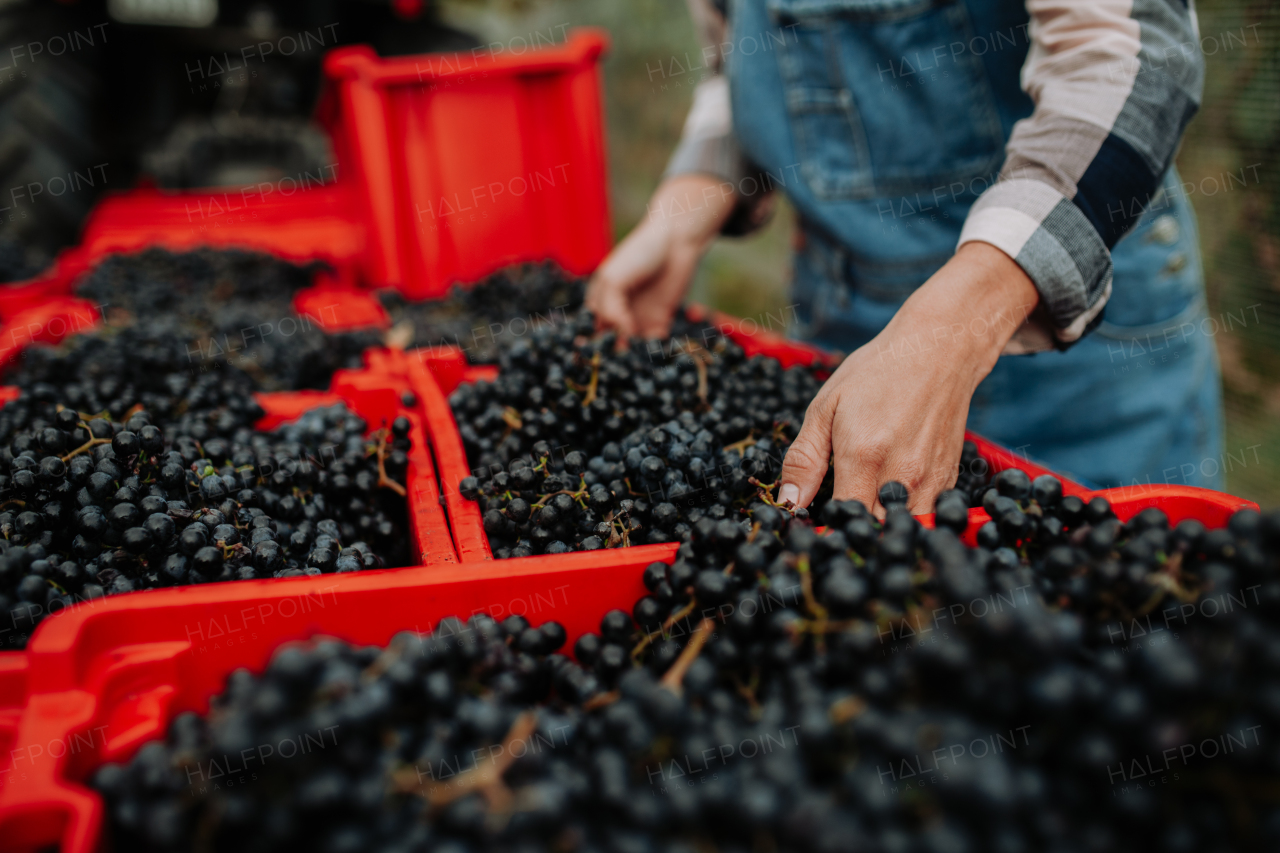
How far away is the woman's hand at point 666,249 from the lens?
215cm

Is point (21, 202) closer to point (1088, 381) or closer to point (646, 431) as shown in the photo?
point (646, 431)

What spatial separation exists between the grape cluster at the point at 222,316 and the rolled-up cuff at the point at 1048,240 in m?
1.61

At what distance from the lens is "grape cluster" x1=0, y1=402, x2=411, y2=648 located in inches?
40.8

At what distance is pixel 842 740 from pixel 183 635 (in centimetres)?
80

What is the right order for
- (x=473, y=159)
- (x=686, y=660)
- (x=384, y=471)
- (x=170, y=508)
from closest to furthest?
(x=686, y=660) → (x=170, y=508) → (x=384, y=471) → (x=473, y=159)

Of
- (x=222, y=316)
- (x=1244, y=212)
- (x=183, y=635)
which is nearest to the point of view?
(x=183, y=635)

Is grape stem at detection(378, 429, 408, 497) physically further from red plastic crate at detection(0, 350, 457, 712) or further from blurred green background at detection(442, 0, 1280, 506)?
blurred green background at detection(442, 0, 1280, 506)

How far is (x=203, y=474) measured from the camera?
119cm

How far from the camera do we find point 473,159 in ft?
9.49

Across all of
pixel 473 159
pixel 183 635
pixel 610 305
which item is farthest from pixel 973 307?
pixel 473 159

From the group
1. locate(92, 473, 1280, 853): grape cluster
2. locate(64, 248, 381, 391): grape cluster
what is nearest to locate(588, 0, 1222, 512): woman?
locate(92, 473, 1280, 853): grape cluster

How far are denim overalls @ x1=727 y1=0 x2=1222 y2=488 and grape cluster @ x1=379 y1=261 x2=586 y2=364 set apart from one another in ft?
2.48

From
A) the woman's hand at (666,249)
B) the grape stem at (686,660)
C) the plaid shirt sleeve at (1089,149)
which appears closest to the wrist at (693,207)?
the woman's hand at (666,249)

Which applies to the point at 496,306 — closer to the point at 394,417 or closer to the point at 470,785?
the point at 394,417
